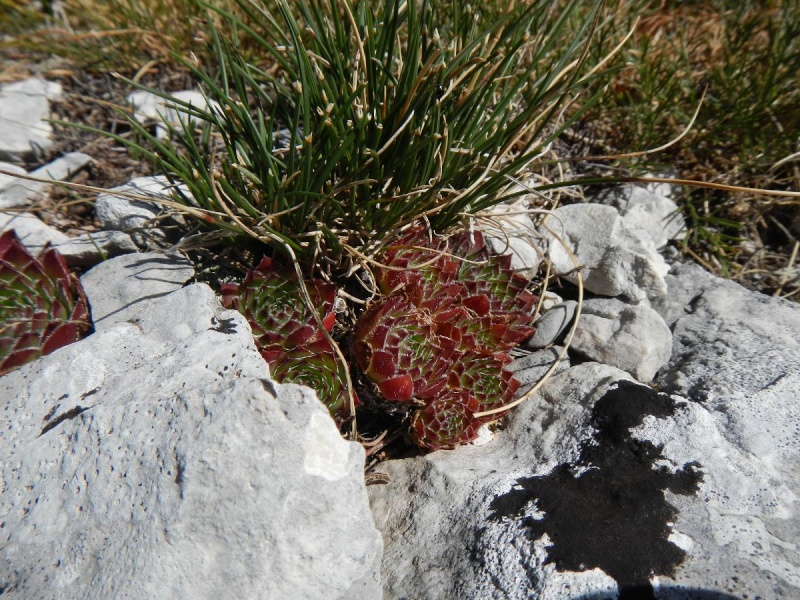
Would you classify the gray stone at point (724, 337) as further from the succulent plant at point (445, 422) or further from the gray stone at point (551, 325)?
the succulent plant at point (445, 422)

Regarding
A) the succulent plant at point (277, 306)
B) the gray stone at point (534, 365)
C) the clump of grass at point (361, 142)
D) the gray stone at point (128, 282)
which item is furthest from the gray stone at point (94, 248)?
the gray stone at point (534, 365)

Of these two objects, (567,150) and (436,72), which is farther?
(567,150)

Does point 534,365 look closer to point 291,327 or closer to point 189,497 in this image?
point 291,327

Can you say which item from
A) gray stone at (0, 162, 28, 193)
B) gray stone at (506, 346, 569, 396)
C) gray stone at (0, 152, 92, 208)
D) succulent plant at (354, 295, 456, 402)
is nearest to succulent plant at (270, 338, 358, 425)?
succulent plant at (354, 295, 456, 402)

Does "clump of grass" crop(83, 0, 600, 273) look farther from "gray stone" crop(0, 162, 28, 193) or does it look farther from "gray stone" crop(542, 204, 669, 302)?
"gray stone" crop(0, 162, 28, 193)

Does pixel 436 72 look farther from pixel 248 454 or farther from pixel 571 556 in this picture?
pixel 571 556

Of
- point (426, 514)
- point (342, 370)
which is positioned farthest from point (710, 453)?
point (342, 370)
